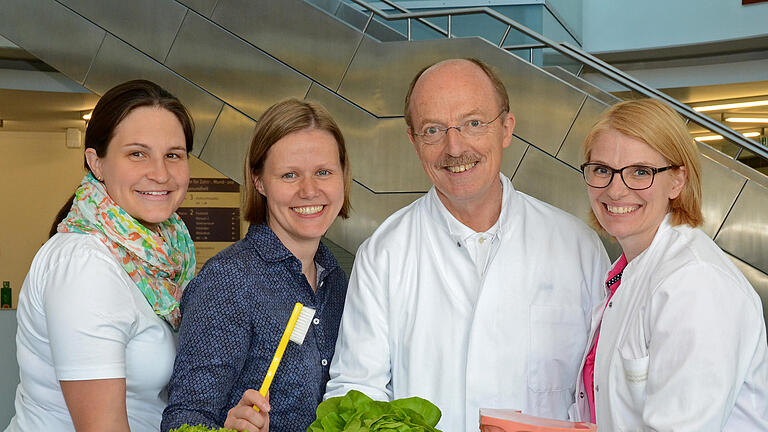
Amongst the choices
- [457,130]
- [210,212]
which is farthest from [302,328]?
[210,212]

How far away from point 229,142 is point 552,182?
2638mm

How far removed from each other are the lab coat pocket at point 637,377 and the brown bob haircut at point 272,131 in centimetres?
111

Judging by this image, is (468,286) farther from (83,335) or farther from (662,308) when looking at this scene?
(83,335)

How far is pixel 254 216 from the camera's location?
7.70ft

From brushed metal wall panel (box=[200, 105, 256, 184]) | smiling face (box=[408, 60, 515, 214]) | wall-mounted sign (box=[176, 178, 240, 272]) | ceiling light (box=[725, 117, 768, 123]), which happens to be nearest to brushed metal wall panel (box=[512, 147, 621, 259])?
brushed metal wall panel (box=[200, 105, 256, 184])

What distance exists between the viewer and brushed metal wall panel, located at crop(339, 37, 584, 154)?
517cm

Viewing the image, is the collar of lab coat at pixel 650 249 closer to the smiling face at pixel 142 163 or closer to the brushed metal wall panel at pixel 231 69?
the smiling face at pixel 142 163

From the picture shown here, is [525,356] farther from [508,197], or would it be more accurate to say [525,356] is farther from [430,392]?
[508,197]

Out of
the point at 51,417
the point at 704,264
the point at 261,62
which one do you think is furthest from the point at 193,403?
the point at 261,62

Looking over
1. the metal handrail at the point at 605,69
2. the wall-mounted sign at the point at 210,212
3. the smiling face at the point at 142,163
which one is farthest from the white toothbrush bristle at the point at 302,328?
the wall-mounted sign at the point at 210,212

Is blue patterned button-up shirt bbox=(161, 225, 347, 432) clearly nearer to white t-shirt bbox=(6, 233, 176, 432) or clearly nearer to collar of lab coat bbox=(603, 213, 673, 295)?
white t-shirt bbox=(6, 233, 176, 432)

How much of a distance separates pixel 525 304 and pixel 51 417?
141 centimetres

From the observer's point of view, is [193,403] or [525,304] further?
[525,304]

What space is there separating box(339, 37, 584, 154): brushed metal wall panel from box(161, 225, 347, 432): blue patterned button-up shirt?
3327mm
